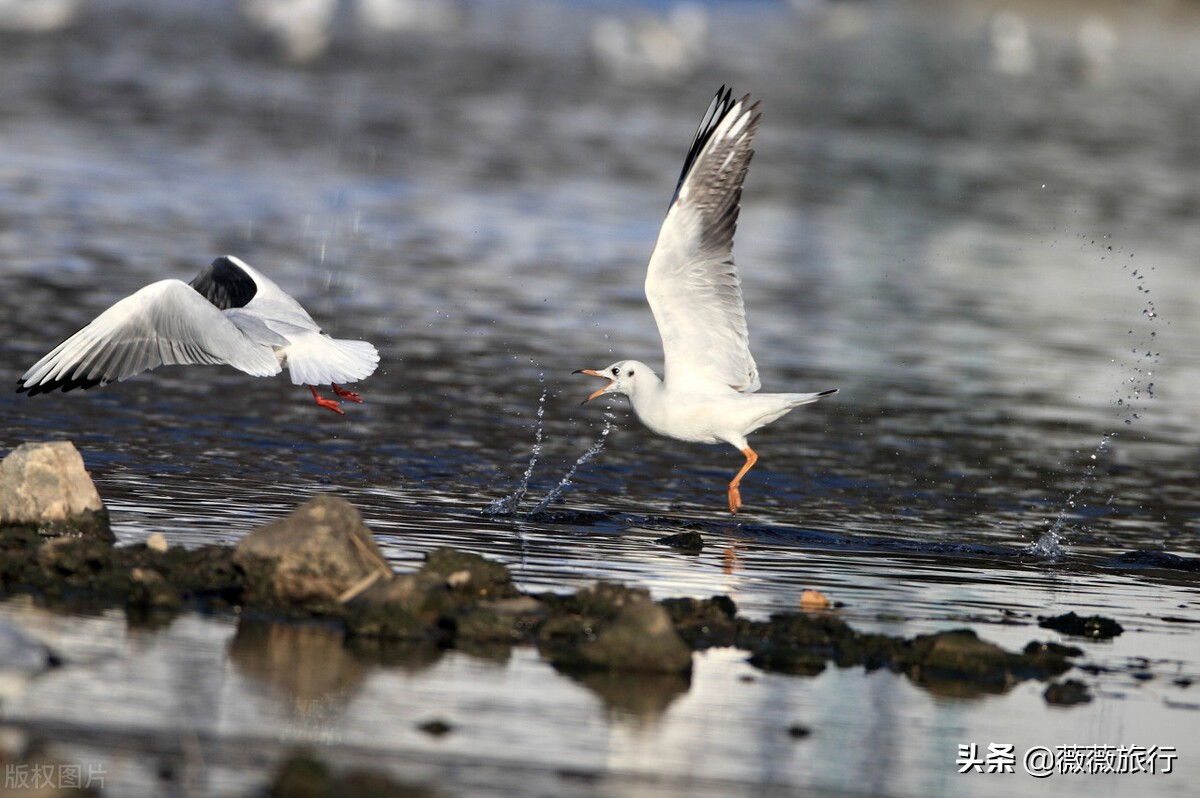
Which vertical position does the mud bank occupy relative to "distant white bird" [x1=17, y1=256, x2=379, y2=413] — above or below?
below

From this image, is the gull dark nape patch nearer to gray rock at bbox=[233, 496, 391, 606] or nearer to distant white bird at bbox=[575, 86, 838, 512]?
distant white bird at bbox=[575, 86, 838, 512]

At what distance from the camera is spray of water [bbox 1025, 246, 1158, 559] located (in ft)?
37.4

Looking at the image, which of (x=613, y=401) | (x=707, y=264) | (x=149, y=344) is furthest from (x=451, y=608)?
(x=613, y=401)

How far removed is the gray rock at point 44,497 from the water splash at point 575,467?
2.95m

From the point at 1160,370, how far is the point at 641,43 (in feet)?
90.8

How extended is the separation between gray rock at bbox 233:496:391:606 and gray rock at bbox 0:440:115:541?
1.13 m

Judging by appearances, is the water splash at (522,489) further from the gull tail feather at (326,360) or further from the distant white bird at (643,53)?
the distant white bird at (643,53)

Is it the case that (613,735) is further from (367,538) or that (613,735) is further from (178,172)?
(178,172)

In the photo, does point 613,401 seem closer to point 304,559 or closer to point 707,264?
point 707,264

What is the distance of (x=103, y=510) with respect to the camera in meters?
8.97

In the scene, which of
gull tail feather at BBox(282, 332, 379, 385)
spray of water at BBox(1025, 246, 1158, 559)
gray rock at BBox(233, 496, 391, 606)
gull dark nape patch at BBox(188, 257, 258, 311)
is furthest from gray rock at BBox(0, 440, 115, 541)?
spray of water at BBox(1025, 246, 1158, 559)

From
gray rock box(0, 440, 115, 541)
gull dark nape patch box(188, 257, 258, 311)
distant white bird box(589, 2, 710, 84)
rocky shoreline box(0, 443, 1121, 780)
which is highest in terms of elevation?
distant white bird box(589, 2, 710, 84)

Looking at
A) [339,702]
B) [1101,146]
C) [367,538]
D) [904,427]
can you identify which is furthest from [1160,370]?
[1101,146]

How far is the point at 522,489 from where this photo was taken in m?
11.8
